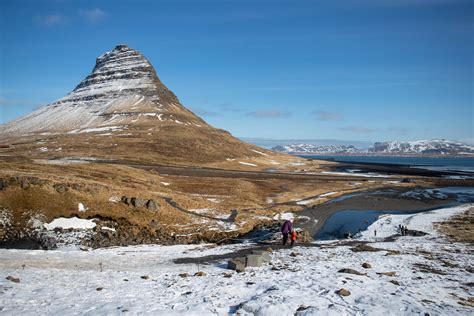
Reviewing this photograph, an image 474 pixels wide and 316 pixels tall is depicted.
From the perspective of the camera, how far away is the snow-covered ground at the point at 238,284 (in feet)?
50.6

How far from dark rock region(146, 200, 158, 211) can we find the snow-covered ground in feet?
44.7

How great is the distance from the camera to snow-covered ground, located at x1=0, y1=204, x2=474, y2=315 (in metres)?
15.4

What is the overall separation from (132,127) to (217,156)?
69.3 m

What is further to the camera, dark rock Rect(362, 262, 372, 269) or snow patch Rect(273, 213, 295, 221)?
snow patch Rect(273, 213, 295, 221)

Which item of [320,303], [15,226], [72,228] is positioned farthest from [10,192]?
[320,303]

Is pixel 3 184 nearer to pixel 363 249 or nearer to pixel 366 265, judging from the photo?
pixel 366 265

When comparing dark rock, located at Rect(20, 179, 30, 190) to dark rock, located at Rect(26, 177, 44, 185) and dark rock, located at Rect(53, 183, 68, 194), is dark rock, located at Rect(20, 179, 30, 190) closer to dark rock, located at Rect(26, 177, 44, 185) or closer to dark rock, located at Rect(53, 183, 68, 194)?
dark rock, located at Rect(26, 177, 44, 185)

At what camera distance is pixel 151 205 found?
42344mm

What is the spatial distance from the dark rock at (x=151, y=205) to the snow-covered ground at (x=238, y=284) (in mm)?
13620

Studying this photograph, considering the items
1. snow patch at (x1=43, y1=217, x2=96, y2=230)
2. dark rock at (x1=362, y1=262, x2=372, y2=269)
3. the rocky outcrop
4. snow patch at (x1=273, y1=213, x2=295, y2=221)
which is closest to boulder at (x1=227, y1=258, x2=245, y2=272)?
dark rock at (x1=362, y1=262, x2=372, y2=269)

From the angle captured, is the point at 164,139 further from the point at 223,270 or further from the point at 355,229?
the point at 223,270

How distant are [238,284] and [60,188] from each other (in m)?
30.1

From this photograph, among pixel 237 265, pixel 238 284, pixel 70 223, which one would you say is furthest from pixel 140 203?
pixel 238 284

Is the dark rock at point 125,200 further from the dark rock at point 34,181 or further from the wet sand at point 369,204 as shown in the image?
the wet sand at point 369,204
